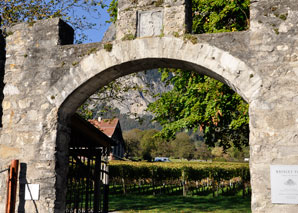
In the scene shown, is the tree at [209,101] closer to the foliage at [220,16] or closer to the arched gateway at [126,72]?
the foliage at [220,16]

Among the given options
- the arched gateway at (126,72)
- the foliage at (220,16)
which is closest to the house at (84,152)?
the arched gateway at (126,72)

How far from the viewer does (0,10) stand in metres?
10.4

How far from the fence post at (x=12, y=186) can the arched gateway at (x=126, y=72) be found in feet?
0.33

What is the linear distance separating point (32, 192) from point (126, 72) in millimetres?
2285

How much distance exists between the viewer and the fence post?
5.20 metres

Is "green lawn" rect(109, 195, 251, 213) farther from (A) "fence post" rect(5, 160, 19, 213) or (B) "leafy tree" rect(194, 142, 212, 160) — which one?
(B) "leafy tree" rect(194, 142, 212, 160)

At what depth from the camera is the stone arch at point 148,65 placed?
184 inches

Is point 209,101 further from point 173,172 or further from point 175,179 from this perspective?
point 175,179

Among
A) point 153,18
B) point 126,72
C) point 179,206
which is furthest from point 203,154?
point 153,18

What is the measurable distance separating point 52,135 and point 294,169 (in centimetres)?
340

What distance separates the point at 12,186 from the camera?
17.3ft

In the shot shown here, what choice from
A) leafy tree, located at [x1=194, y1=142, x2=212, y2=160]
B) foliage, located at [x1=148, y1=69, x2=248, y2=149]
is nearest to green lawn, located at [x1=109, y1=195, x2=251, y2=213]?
foliage, located at [x1=148, y1=69, x2=248, y2=149]

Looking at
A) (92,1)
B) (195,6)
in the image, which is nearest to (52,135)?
(92,1)

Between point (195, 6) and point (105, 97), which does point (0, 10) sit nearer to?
point (105, 97)
